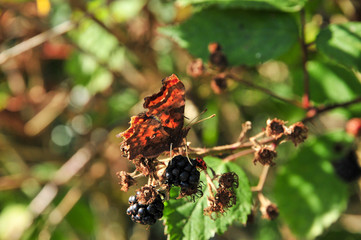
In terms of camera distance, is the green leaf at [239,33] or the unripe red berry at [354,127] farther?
the unripe red berry at [354,127]

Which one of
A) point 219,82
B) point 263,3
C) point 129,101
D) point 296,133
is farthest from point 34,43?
point 296,133

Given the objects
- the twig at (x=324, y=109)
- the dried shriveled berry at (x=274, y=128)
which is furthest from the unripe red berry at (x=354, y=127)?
the dried shriveled berry at (x=274, y=128)

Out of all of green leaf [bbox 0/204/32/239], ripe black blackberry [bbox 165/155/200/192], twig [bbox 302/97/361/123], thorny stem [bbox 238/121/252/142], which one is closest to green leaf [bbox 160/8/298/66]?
twig [bbox 302/97/361/123]

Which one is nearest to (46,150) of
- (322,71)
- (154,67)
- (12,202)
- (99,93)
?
(12,202)

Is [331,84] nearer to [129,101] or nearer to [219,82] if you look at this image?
[219,82]

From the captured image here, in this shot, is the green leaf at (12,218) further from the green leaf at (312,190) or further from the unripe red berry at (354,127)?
the unripe red berry at (354,127)

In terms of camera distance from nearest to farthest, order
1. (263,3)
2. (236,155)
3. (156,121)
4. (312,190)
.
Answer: (156,121) < (236,155) < (263,3) < (312,190)

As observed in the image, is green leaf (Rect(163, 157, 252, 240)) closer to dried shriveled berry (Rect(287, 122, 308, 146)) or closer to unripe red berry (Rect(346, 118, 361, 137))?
dried shriveled berry (Rect(287, 122, 308, 146))
